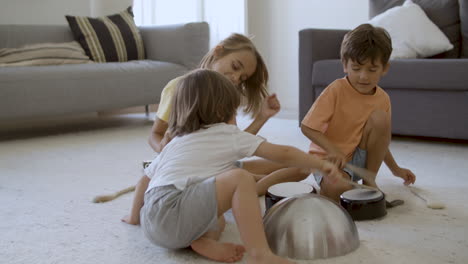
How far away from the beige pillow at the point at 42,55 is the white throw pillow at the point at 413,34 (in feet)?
5.92

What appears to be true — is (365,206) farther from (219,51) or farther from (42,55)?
(42,55)

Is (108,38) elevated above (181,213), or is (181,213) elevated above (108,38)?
(108,38)

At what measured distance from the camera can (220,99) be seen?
1.17 metres

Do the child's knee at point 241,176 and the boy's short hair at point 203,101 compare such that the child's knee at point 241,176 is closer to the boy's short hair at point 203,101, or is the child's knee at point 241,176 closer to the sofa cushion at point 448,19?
the boy's short hair at point 203,101

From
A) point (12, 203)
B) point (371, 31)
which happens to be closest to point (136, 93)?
point (12, 203)

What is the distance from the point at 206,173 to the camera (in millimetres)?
1162

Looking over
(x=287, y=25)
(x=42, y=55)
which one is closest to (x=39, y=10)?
(x=42, y=55)

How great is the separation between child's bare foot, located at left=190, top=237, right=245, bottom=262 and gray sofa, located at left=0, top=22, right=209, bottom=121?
2.01 m

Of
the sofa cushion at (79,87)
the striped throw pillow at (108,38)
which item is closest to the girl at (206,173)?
the sofa cushion at (79,87)

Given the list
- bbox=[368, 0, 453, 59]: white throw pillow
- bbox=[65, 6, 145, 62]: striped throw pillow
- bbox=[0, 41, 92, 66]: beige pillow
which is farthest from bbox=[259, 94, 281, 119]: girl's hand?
bbox=[65, 6, 145, 62]: striped throw pillow

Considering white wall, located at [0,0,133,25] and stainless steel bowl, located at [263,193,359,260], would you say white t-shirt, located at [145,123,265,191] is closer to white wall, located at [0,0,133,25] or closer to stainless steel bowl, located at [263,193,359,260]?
stainless steel bowl, located at [263,193,359,260]

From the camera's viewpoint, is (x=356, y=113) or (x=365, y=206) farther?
(x=356, y=113)

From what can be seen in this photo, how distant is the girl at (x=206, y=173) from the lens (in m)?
1.10

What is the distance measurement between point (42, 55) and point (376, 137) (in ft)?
7.36
